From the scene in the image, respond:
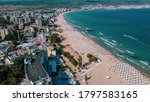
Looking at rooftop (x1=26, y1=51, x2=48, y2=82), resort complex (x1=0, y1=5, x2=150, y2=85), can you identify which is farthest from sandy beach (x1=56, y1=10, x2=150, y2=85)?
rooftop (x1=26, y1=51, x2=48, y2=82)

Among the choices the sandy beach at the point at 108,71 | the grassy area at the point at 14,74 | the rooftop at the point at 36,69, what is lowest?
A: the sandy beach at the point at 108,71

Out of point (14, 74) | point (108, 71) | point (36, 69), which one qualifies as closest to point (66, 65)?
point (108, 71)

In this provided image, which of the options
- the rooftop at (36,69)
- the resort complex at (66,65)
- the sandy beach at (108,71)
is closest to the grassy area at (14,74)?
the resort complex at (66,65)

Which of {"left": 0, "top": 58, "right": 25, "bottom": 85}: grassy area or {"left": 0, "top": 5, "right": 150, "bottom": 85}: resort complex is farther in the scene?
{"left": 0, "top": 5, "right": 150, "bottom": 85}: resort complex

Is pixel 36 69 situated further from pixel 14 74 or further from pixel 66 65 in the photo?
pixel 66 65

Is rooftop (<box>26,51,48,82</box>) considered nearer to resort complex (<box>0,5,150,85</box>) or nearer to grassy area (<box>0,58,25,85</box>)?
resort complex (<box>0,5,150,85</box>)

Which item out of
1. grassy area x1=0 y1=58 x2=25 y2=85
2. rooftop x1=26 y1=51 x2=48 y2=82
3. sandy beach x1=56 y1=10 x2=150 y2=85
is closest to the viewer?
rooftop x1=26 y1=51 x2=48 y2=82

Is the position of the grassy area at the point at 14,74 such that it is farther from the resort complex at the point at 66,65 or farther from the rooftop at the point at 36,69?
the rooftop at the point at 36,69

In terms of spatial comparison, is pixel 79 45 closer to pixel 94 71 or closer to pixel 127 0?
pixel 94 71

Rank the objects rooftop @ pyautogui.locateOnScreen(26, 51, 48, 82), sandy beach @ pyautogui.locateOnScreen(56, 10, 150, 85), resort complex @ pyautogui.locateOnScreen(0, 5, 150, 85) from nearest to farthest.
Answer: rooftop @ pyautogui.locateOnScreen(26, 51, 48, 82) → resort complex @ pyautogui.locateOnScreen(0, 5, 150, 85) → sandy beach @ pyautogui.locateOnScreen(56, 10, 150, 85)

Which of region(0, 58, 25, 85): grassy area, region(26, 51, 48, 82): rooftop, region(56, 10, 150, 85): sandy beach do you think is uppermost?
region(26, 51, 48, 82): rooftop

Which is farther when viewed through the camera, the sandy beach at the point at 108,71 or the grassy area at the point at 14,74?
the sandy beach at the point at 108,71
